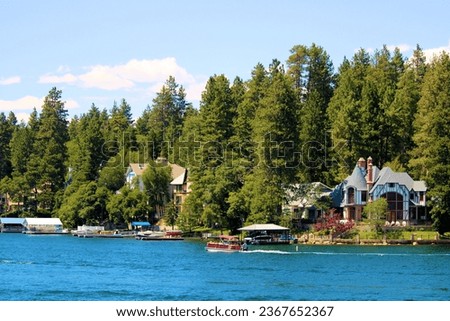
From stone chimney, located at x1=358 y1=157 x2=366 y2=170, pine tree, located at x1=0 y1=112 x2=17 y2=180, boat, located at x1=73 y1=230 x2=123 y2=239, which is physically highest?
pine tree, located at x1=0 y1=112 x2=17 y2=180

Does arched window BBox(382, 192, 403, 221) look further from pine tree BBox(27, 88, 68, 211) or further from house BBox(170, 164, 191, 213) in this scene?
pine tree BBox(27, 88, 68, 211)

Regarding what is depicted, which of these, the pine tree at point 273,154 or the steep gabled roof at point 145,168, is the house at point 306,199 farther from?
the steep gabled roof at point 145,168

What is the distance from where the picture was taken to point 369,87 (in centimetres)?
10638

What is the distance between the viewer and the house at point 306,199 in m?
100

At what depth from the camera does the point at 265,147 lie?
98500mm

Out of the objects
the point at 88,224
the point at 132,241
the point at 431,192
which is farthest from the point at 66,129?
the point at 431,192

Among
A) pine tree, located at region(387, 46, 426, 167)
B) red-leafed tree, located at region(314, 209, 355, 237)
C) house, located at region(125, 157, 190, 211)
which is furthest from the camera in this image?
house, located at region(125, 157, 190, 211)

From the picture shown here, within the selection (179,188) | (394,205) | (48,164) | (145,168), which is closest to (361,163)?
(394,205)

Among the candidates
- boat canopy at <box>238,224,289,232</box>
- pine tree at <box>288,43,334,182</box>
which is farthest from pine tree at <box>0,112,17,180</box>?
boat canopy at <box>238,224,289,232</box>

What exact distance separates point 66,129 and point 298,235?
73.9 m

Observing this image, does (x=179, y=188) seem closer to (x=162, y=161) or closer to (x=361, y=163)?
(x=162, y=161)

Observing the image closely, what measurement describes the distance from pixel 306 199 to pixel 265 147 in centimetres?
753

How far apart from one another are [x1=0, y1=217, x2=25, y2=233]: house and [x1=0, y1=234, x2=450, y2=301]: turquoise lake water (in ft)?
167

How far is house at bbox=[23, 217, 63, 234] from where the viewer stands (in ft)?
432
